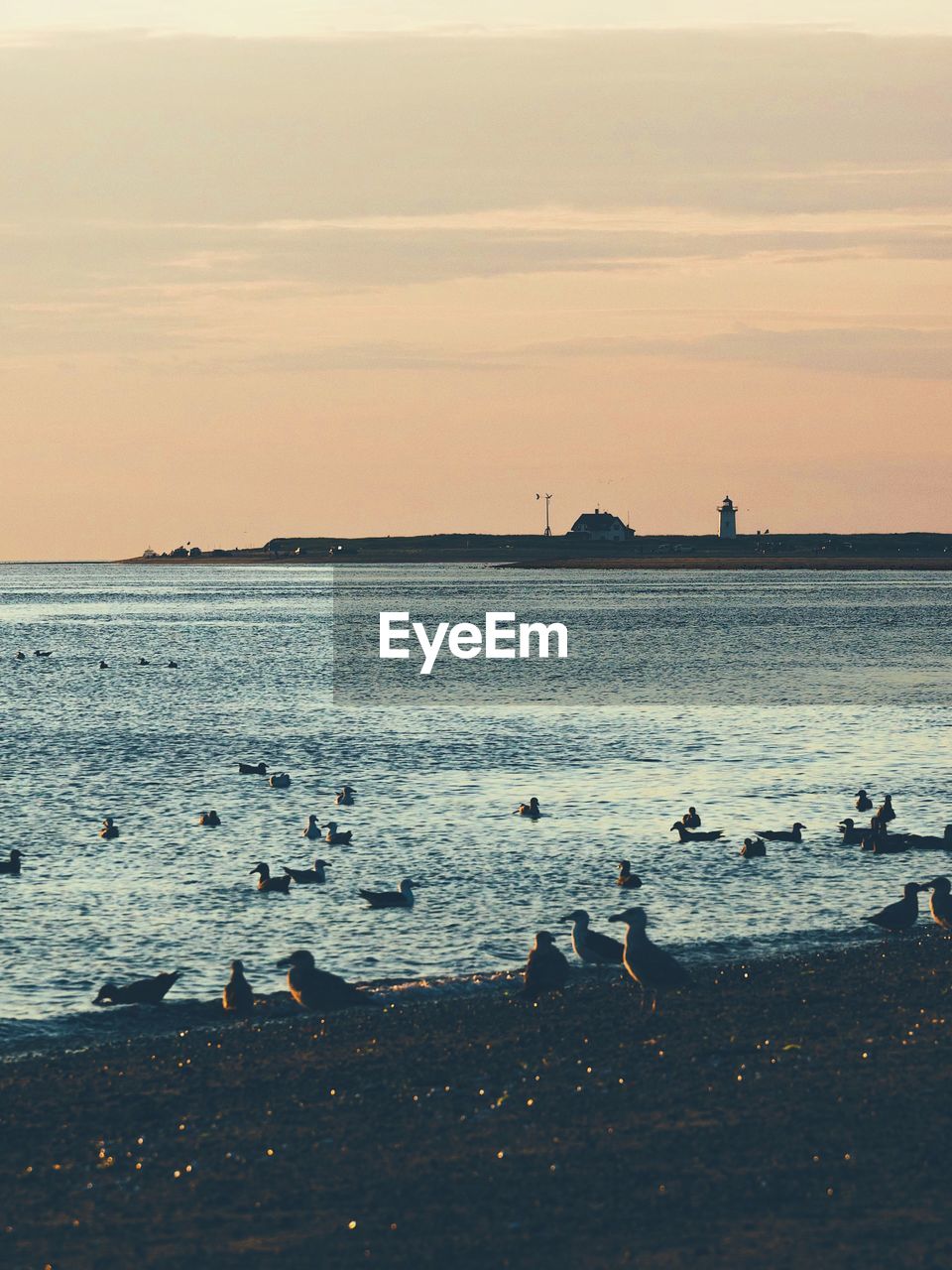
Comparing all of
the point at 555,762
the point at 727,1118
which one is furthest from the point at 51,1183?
the point at 555,762

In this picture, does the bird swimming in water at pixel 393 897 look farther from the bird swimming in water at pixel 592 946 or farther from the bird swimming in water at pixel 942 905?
the bird swimming in water at pixel 942 905

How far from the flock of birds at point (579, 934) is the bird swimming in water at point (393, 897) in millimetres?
16

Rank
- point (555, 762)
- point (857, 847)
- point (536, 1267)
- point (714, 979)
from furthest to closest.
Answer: point (555, 762), point (857, 847), point (714, 979), point (536, 1267)

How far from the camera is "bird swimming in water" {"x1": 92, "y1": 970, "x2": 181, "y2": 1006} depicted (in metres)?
20.0

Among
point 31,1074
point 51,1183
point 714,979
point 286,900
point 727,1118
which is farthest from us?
point 286,900

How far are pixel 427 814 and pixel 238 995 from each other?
16677 millimetres

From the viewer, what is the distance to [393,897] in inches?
1020

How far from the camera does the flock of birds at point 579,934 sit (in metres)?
19.2

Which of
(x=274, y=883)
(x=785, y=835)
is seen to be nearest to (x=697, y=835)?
(x=785, y=835)

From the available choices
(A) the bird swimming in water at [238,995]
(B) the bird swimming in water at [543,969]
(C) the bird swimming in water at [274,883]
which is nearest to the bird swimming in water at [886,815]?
(C) the bird swimming in water at [274,883]

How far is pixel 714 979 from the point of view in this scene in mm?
20297

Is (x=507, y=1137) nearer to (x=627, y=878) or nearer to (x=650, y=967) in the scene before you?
(x=650, y=967)

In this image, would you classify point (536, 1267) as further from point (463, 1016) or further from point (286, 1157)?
point (463, 1016)

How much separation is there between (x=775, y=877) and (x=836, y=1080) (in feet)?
43.0
